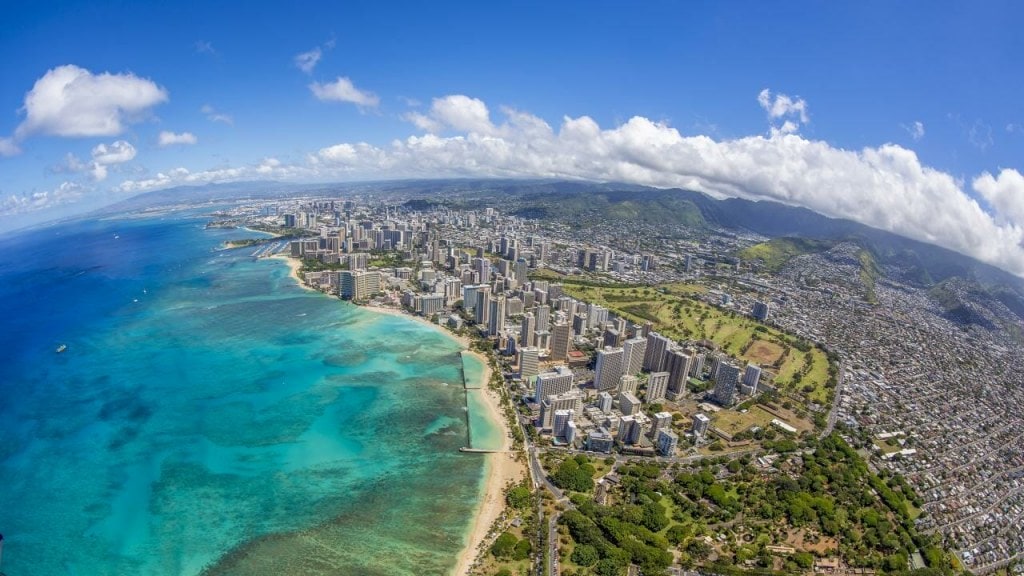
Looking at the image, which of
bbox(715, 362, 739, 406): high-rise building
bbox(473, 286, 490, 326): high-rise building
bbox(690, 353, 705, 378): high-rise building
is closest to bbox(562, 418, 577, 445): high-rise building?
bbox(715, 362, 739, 406): high-rise building

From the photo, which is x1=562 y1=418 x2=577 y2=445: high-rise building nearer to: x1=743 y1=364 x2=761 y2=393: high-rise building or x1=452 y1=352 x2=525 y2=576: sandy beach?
x1=452 y1=352 x2=525 y2=576: sandy beach

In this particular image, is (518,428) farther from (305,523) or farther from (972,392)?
(972,392)

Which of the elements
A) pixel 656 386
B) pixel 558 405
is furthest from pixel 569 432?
pixel 656 386

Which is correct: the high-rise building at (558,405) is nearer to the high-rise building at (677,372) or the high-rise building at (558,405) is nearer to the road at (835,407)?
the high-rise building at (677,372)

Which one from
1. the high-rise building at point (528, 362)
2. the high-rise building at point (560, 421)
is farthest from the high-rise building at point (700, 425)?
the high-rise building at point (528, 362)

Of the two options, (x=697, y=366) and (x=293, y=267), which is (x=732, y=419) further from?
(x=293, y=267)
